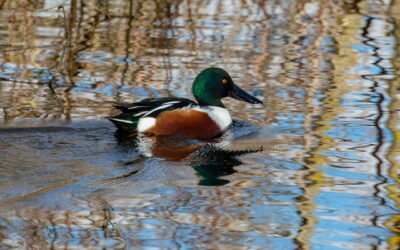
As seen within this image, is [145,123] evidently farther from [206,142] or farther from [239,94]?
[239,94]

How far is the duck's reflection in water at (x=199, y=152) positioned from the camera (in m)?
6.79

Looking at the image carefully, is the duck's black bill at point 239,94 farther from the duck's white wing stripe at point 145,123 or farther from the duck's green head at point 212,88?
the duck's white wing stripe at point 145,123

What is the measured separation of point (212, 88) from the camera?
8609 millimetres

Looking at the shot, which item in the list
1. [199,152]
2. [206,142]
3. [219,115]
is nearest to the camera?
[199,152]

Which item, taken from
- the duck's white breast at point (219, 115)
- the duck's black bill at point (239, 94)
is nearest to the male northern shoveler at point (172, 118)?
the duck's white breast at point (219, 115)

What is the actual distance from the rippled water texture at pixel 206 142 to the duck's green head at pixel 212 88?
0.24m

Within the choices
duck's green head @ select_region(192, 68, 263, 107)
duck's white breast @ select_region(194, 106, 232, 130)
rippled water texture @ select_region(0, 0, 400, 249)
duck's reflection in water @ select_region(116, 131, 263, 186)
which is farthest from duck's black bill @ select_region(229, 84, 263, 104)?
duck's reflection in water @ select_region(116, 131, 263, 186)

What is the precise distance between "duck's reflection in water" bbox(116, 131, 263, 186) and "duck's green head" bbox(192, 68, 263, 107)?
62 centimetres

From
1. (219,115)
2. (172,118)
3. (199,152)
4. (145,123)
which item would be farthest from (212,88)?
(199,152)

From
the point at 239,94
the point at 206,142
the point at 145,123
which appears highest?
the point at 239,94

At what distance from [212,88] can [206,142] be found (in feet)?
2.88

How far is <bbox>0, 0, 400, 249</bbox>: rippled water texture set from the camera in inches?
213

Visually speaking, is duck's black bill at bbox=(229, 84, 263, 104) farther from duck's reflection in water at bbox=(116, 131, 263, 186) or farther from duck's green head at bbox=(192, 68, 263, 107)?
duck's reflection in water at bbox=(116, 131, 263, 186)

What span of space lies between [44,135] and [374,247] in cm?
350
